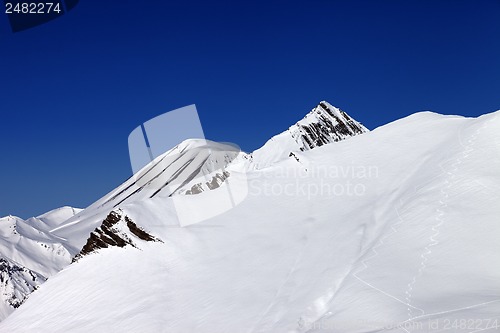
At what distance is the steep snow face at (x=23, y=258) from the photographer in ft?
359

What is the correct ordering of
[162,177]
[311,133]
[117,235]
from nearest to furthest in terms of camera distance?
[117,235], [311,133], [162,177]

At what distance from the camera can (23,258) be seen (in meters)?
130

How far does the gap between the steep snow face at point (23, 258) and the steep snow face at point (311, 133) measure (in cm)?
5958

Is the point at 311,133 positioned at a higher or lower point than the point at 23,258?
higher

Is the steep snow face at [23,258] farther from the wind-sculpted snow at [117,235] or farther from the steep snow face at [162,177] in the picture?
the wind-sculpted snow at [117,235]

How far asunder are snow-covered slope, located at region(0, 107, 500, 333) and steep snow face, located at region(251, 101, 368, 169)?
6356 centimetres

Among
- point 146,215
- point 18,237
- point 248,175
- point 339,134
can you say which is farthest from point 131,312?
point 18,237

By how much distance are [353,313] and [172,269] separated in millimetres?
11960

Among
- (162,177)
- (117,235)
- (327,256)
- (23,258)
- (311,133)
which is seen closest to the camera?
(327,256)

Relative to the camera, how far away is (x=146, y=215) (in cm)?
2853

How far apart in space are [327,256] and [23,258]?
131 meters

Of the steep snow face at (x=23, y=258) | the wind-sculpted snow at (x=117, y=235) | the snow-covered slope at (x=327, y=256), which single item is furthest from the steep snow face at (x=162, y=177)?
the snow-covered slope at (x=327, y=256)

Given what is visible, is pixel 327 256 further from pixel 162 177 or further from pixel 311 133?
pixel 162 177

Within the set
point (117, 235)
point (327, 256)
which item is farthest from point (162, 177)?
point (327, 256)
